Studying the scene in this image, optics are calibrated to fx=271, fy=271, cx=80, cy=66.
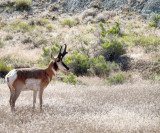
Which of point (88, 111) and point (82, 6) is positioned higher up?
Answer: point (88, 111)

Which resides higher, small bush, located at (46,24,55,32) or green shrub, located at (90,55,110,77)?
green shrub, located at (90,55,110,77)

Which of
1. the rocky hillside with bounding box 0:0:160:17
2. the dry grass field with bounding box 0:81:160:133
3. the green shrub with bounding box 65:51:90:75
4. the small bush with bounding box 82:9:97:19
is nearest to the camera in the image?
the dry grass field with bounding box 0:81:160:133

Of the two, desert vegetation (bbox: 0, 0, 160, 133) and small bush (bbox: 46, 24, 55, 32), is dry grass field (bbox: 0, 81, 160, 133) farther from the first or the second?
small bush (bbox: 46, 24, 55, 32)

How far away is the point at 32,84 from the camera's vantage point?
7.41 m

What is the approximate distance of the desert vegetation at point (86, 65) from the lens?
645cm

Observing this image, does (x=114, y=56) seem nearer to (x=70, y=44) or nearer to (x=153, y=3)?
(x=70, y=44)

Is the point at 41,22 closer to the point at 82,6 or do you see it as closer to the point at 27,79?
the point at 82,6

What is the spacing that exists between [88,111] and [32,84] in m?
1.71

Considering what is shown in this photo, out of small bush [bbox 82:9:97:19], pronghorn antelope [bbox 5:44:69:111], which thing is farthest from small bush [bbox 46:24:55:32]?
pronghorn antelope [bbox 5:44:69:111]

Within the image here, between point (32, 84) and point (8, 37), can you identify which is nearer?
point (32, 84)

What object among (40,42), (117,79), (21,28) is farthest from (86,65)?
(21,28)

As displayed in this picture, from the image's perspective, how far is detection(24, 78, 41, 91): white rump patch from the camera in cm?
732

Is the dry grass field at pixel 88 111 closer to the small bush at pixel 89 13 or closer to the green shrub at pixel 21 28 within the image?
the green shrub at pixel 21 28

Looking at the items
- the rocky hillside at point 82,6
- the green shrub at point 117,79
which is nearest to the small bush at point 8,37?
the rocky hillside at point 82,6
